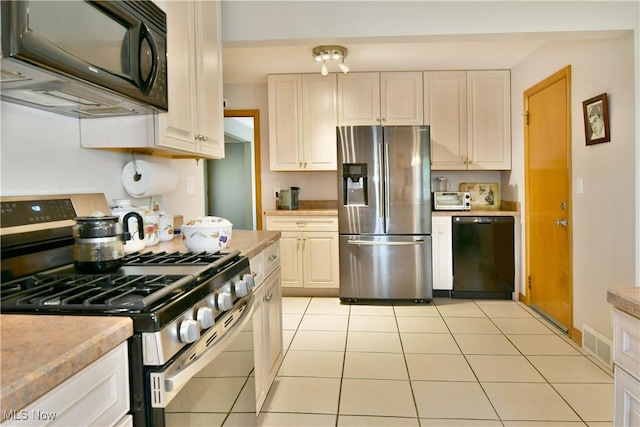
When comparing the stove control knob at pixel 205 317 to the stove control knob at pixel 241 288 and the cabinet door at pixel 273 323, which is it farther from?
the cabinet door at pixel 273 323

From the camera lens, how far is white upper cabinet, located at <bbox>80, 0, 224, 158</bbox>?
1.73 metres

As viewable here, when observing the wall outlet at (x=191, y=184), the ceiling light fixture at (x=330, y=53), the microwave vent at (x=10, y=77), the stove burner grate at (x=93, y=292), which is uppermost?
the ceiling light fixture at (x=330, y=53)

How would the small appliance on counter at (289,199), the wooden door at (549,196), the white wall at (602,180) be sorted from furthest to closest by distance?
the small appliance on counter at (289,199) → the wooden door at (549,196) → the white wall at (602,180)

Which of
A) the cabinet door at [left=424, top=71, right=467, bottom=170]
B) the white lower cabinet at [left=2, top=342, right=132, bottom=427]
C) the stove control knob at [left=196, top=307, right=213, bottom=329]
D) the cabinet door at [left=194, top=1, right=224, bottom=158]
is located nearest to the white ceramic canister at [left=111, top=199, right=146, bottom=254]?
the cabinet door at [left=194, top=1, right=224, bottom=158]

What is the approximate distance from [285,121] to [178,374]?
12.3ft

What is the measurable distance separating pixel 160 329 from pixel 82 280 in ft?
1.53

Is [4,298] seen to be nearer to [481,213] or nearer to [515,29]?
[515,29]

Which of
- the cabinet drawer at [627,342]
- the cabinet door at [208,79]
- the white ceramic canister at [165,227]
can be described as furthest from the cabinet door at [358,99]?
the cabinet drawer at [627,342]

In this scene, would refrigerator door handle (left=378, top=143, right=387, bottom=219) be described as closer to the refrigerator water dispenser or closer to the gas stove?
the refrigerator water dispenser

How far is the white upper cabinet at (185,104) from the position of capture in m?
1.73

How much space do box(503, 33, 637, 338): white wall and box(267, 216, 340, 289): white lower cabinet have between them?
215 centimetres

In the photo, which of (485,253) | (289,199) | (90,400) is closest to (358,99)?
(289,199)

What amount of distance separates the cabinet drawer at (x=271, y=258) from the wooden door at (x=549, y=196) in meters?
2.23

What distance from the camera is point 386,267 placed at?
160 inches
